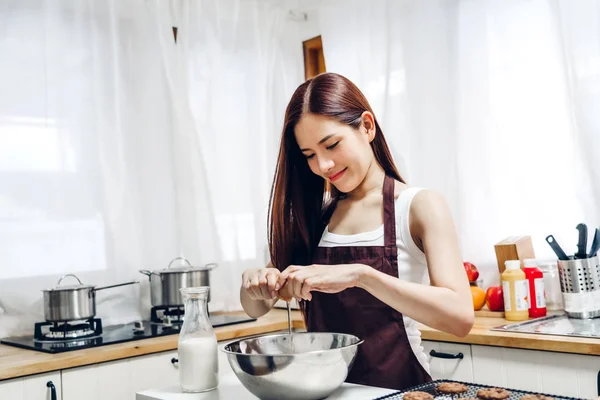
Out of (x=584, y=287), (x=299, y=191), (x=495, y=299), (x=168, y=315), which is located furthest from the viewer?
(x=168, y=315)

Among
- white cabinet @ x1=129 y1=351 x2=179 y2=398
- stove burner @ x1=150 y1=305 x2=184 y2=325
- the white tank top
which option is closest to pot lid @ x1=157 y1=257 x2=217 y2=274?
stove burner @ x1=150 y1=305 x2=184 y2=325

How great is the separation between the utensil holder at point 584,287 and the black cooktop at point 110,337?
117 centimetres

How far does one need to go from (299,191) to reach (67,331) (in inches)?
43.9

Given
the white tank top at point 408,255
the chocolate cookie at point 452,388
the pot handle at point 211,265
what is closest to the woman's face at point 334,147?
the white tank top at point 408,255

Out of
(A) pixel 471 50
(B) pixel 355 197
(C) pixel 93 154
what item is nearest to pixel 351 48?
(A) pixel 471 50

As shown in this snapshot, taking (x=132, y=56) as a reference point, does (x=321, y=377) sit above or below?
below

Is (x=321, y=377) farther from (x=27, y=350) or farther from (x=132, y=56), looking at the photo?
(x=132, y=56)

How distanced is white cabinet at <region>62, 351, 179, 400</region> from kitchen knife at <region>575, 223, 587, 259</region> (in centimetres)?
137

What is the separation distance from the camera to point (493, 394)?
0.97m

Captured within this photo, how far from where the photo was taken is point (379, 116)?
2762 millimetres

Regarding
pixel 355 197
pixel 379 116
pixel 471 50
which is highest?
pixel 471 50

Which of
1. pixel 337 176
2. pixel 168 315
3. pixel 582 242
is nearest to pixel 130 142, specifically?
pixel 168 315

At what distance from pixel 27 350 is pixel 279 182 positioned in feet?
3.59

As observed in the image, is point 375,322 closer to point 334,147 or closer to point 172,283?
point 334,147
